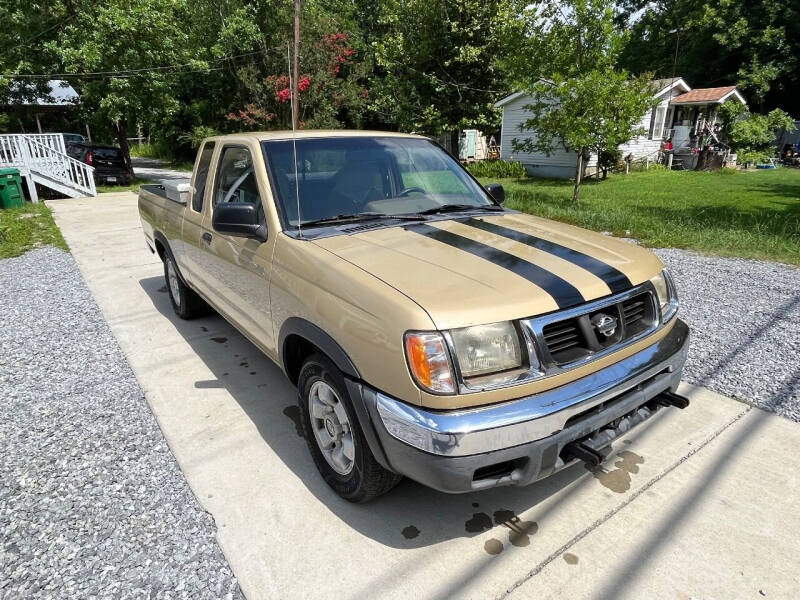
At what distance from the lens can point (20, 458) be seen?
9.75ft

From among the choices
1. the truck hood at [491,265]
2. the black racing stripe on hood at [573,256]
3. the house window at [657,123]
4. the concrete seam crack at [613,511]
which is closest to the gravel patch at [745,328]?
the concrete seam crack at [613,511]

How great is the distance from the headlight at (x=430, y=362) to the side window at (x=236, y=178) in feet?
5.19

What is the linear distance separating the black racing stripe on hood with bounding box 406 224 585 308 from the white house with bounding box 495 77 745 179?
1855 cm

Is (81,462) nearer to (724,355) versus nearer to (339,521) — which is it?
(339,521)

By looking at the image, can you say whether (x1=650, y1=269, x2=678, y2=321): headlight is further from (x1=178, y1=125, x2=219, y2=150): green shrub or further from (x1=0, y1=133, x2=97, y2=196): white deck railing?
(x1=178, y1=125, x2=219, y2=150): green shrub

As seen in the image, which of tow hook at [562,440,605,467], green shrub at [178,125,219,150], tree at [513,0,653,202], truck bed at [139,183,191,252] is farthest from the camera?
green shrub at [178,125,219,150]

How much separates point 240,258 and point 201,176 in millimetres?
1243

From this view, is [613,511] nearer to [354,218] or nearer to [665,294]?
[665,294]

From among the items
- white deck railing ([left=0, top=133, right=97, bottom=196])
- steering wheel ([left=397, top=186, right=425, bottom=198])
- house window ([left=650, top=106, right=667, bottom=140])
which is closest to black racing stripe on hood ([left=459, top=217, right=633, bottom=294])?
steering wheel ([left=397, top=186, right=425, bottom=198])

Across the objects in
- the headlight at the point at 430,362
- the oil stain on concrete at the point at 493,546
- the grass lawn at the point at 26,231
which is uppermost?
the headlight at the point at 430,362

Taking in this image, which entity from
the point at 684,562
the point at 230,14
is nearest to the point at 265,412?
the point at 684,562

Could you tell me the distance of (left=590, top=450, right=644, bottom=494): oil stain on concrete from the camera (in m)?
2.72

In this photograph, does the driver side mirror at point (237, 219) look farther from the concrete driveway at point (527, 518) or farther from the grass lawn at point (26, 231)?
the grass lawn at point (26, 231)

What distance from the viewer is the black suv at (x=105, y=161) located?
17.1 metres
